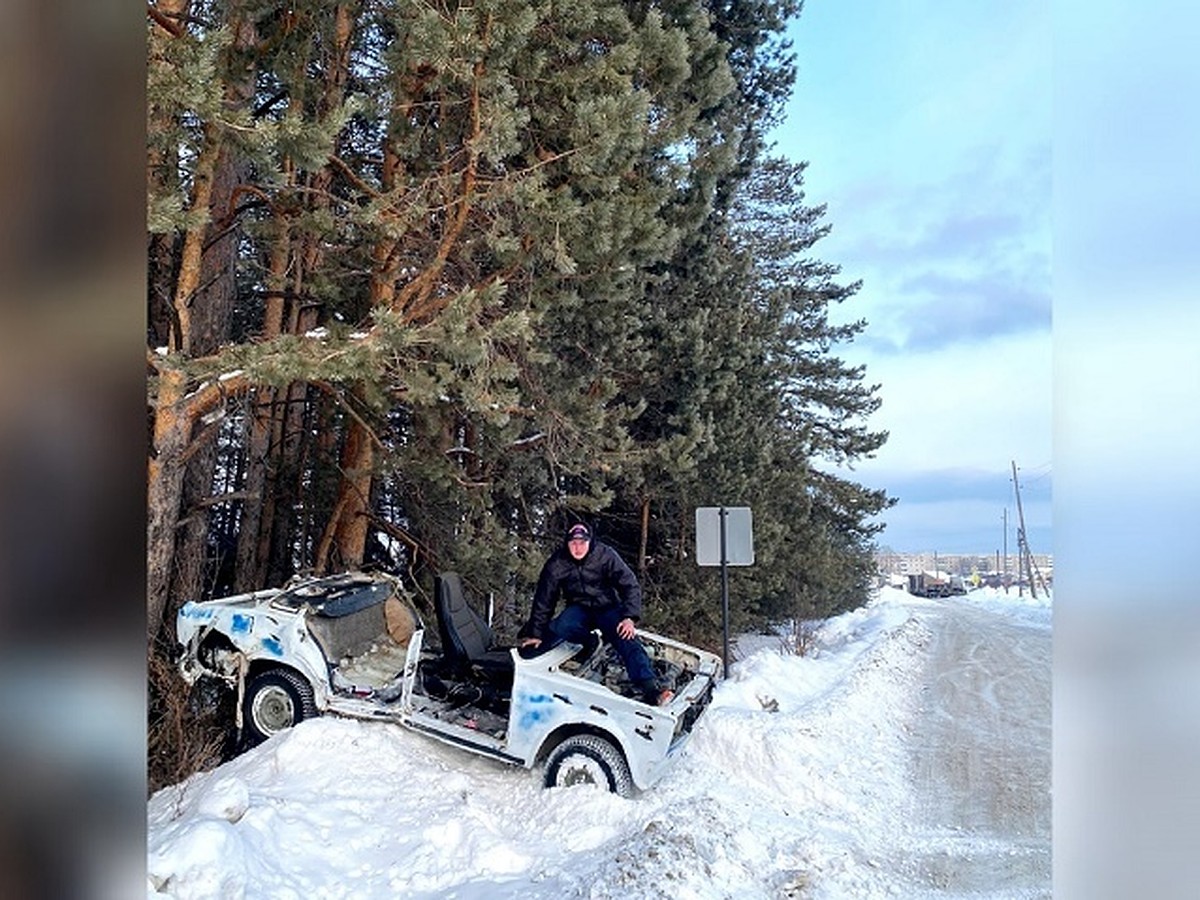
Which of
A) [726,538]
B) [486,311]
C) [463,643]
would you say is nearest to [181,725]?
[463,643]

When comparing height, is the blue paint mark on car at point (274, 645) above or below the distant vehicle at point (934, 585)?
below

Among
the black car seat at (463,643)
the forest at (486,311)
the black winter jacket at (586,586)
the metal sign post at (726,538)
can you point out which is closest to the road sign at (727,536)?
the metal sign post at (726,538)

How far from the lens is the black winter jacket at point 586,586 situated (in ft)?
8.14

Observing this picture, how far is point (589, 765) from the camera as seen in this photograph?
7.00 feet

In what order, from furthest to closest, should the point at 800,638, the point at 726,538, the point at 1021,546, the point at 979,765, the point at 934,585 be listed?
the point at 800,638
the point at 726,538
the point at 979,765
the point at 934,585
the point at 1021,546

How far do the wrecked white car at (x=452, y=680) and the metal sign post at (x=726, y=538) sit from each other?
15.5 inches

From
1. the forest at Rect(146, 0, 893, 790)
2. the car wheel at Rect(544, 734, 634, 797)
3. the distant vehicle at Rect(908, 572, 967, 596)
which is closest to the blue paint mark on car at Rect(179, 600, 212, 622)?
the forest at Rect(146, 0, 893, 790)

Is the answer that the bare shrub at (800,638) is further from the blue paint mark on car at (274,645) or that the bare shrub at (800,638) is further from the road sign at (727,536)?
the blue paint mark on car at (274,645)

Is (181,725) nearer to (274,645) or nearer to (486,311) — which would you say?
(274,645)

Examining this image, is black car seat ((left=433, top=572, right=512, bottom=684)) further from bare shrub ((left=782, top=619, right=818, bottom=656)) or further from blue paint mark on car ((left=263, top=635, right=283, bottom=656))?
bare shrub ((left=782, top=619, right=818, bottom=656))

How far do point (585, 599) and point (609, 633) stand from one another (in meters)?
0.13

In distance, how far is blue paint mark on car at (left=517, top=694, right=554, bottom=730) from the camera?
7.15 ft
